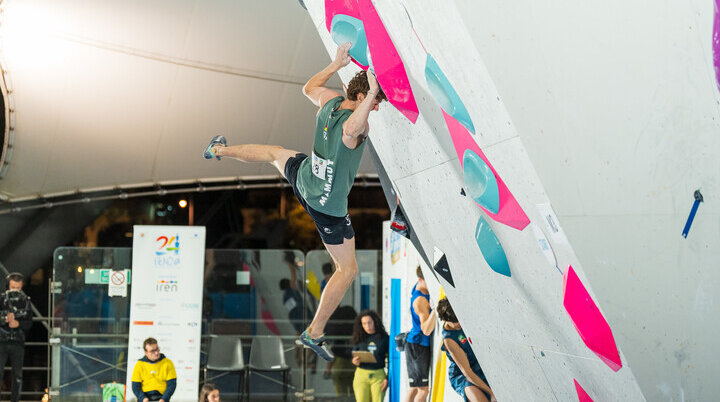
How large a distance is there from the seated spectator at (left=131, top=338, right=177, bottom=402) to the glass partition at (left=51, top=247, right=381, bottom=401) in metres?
0.83

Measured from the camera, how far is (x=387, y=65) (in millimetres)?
2584

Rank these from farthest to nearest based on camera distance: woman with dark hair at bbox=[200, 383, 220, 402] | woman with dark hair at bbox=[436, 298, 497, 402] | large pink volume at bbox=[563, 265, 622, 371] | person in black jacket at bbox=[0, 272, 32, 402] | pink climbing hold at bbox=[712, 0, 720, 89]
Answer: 1. person in black jacket at bbox=[0, 272, 32, 402]
2. woman with dark hair at bbox=[200, 383, 220, 402]
3. woman with dark hair at bbox=[436, 298, 497, 402]
4. large pink volume at bbox=[563, 265, 622, 371]
5. pink climbing hold at bbox=[712, 0, 720, 89]

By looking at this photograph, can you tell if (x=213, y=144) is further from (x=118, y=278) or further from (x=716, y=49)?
(x=118, y=278)

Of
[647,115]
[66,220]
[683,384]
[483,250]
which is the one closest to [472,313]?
[483,250]

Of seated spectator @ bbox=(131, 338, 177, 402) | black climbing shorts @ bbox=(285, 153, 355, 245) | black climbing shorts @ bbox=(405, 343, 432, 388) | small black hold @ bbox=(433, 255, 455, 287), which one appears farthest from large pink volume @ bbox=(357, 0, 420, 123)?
seated spectator @ bbox=(131, 338, 177, 402)

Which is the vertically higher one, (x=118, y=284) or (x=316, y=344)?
(x=118, y=284)

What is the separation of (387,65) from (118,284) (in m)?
5.74

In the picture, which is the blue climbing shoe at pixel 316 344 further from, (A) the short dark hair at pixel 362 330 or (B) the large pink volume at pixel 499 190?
(A) the short dark hair at pixel 362 330

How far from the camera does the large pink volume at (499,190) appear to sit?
6.64 feet

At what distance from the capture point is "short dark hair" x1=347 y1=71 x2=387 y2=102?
2645 millimetres

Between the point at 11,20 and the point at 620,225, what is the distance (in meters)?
7.42

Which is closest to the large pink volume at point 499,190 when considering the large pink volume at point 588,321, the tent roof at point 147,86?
the large pink volume at point 588,321

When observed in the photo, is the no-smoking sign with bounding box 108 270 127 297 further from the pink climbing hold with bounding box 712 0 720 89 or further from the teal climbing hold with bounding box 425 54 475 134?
the pink climbing hold with bounding box 712 0 720 89

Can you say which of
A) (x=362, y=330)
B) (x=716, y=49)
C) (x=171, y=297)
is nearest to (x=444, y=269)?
(x=716, y=49)
